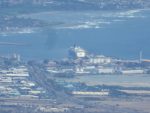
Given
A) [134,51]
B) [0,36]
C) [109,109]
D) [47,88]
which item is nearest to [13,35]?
[0,36]

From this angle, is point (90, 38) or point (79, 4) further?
point (79, 4)

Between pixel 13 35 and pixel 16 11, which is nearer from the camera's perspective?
pixel 13 35

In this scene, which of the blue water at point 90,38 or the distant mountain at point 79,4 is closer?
the blue water at point 90,38

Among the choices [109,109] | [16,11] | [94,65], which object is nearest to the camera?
[109,109]

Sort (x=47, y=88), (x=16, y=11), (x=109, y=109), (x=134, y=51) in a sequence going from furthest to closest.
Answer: (x=16, y=11) < (x=134, y=51) < (x=47, y=88) < (x=109, y=109)

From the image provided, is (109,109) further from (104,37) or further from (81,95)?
(104,37)
